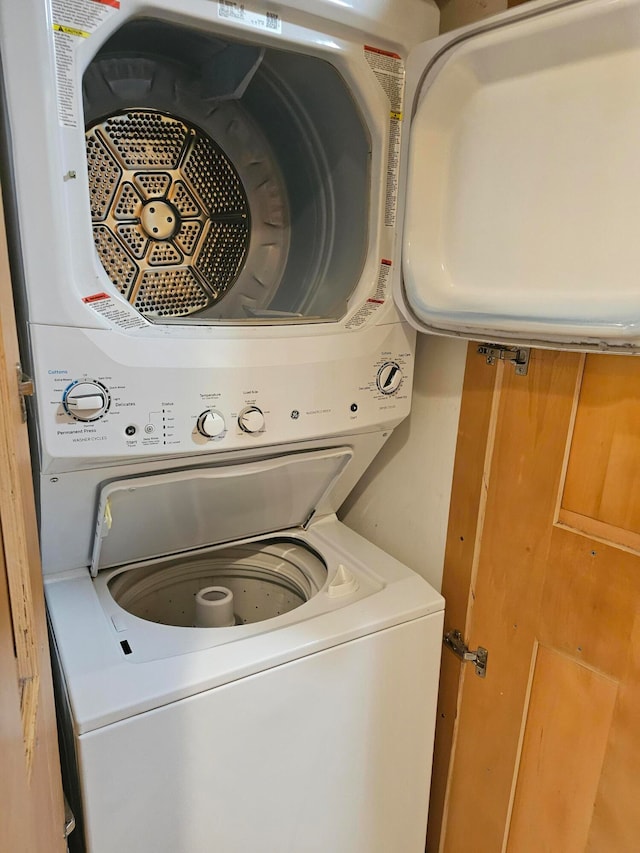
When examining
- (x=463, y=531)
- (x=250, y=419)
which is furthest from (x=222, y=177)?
(x=463, y=531)

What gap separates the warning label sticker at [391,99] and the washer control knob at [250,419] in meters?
0.45

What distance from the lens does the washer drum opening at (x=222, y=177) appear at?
1161mm

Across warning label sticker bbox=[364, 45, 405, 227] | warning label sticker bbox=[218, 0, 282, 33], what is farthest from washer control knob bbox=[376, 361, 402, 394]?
warning label sticker bbox=[218, 0, 282, 33]

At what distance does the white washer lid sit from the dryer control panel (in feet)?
0.34

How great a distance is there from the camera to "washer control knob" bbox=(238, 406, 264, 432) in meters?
1.12

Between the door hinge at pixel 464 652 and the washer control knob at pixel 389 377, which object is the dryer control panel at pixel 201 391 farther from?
the door hinge at pixel 464 652

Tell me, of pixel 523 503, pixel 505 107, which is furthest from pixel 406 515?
pixel 505 107

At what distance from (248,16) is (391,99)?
31 cm

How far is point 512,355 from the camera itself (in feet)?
3.81

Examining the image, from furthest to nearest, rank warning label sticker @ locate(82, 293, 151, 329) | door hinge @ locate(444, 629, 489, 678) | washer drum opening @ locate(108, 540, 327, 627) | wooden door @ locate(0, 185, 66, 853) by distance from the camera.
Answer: washer drum opening @ locate(108, 540, 327, 627)
door hinge @ locate(444, 629, 489, 678)
warning label sticker @ locate(82, 293, 151, 329)
wooden door @ locate(0, 185, 66, 853)

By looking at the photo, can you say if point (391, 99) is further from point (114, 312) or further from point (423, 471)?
point (423, 471)

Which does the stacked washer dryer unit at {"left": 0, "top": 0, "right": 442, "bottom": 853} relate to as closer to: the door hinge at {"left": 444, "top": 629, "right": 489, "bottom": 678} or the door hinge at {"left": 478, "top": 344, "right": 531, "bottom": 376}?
the door hinge at {"left": 444, "top": 629, "right": 489, "bottom": 678}

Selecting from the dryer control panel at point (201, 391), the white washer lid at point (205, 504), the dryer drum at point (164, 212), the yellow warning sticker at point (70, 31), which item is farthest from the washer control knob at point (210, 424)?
the yellow warning sticker at point (70, 31)

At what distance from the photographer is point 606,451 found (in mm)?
1056
